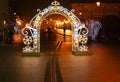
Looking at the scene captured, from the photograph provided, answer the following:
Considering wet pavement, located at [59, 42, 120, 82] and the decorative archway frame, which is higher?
the decorative archway frame

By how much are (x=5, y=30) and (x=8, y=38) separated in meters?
1.16

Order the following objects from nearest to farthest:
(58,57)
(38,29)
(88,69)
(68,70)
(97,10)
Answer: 1. (68,70)
2. (88,69)
3. (58,57)
4. (38,29)
5. (97,10)

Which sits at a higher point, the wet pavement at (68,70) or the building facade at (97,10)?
the building facade at (97,10)

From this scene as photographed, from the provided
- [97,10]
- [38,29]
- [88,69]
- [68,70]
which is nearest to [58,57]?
[38,29]

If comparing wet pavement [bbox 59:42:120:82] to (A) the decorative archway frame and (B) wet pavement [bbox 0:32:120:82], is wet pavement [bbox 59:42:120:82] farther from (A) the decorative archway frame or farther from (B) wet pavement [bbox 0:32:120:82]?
(A) the decorative archway frame

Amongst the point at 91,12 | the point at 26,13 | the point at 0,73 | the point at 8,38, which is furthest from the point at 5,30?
the point at 26,13

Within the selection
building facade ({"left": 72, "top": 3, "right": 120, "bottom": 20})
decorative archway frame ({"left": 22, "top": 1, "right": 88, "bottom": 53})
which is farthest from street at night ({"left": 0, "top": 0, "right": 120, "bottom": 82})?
building facade ({"left": 72, "top": 3, "right": 120, "bottom": 20})

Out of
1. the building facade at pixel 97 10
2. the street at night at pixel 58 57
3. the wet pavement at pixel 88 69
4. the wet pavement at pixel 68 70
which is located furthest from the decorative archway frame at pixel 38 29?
the building facade at pixel 97 10

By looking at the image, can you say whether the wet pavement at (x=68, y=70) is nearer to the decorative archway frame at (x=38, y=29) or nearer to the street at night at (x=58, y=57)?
the street at night at (x=58, y=57)

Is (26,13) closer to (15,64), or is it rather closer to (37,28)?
(37,28)

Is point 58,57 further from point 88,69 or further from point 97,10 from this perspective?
point 97,10

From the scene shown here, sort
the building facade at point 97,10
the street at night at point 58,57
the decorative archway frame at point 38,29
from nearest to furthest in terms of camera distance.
A: the street at night at point 58,57
the decorative archway frame at point 38,29
the building facade at point 97,10

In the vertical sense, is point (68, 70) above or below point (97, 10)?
below

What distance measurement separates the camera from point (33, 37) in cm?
2561
